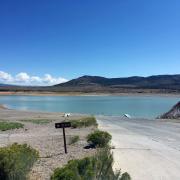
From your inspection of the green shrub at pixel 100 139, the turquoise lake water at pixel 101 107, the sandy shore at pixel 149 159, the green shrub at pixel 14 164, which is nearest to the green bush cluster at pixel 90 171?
the green shrub at pixel 14 164

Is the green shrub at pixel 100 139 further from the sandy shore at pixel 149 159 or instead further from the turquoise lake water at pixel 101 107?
the turquoise lake water at pixel 101 107

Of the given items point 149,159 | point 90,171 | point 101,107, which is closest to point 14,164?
point 90,171

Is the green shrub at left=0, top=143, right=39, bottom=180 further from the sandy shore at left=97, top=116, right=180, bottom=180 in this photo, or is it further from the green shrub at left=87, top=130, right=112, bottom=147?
the green shrub at left=87, top=130, right=112, bottom=147

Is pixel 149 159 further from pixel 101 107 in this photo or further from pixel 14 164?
pixel 101 107

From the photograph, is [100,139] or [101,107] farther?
[101,107]

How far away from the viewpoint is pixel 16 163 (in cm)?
875

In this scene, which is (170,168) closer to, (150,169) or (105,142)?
(150,169)

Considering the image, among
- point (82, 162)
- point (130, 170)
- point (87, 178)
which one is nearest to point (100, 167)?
point (82, 162)

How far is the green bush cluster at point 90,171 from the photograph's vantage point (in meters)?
7.47

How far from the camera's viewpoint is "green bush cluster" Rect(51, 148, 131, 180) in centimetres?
747

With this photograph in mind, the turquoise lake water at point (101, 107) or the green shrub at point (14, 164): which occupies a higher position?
the green shrub at point (14, 164)

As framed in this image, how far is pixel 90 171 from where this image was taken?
7605 mm

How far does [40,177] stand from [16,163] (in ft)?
3.63

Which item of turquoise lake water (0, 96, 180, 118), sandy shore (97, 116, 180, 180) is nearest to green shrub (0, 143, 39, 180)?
sandy shore (97, 116, 180, 180)
